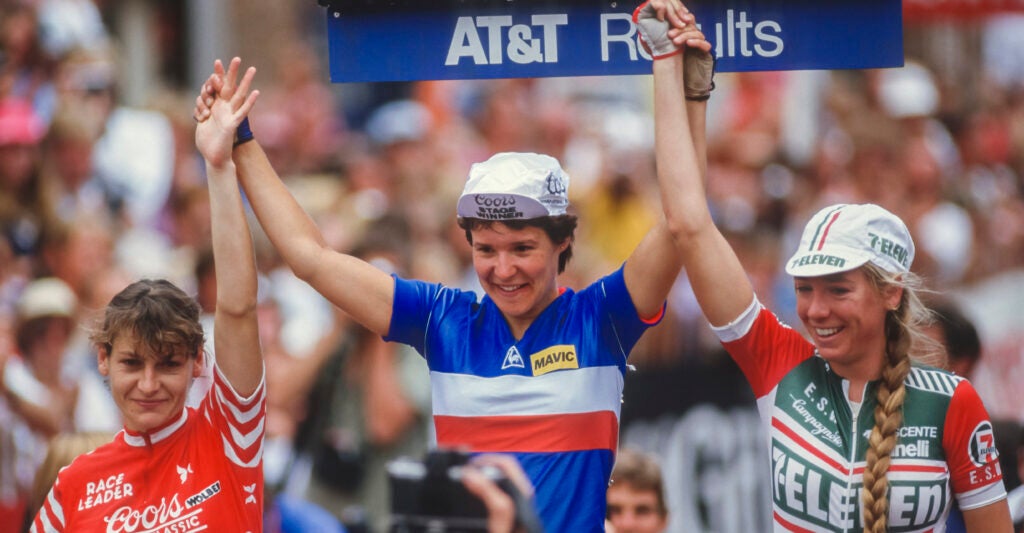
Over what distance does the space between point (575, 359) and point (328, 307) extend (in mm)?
4822

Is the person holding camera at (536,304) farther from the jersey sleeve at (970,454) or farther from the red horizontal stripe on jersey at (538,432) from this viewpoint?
the jersey sleeve at (970,454)

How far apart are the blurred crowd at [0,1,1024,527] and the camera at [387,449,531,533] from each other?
1.55 meters

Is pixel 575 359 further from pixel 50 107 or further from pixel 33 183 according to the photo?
pixel 50 107

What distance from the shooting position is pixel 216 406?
4.70 meters

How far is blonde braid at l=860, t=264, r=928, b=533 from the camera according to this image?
447cm

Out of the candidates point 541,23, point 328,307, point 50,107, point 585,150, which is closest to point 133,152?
point 50,107

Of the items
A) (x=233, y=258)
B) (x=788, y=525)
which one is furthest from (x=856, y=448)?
(x=233, y=258)

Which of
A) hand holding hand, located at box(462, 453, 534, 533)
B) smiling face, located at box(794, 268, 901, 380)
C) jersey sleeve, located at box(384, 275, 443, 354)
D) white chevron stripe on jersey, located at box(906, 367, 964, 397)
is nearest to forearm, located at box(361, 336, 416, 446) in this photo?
jersey sleeve, located at box(384, 275, 443, 354)

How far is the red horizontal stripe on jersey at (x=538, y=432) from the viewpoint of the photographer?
4789 mm

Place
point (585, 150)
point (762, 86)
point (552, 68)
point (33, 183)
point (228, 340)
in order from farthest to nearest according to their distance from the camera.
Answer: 1. point (762, 86)
2. point (585, 150)
3. point (33, 183)
4. point (552, 68)
5. point (228, 340)

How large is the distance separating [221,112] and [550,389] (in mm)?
1277

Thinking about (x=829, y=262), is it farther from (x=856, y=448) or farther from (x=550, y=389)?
(x=550, y=389)

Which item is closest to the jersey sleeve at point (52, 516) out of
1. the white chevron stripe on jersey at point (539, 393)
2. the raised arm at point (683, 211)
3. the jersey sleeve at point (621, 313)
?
the white chevron stripe on jersey at point (539, 393)

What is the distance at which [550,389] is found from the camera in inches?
189
